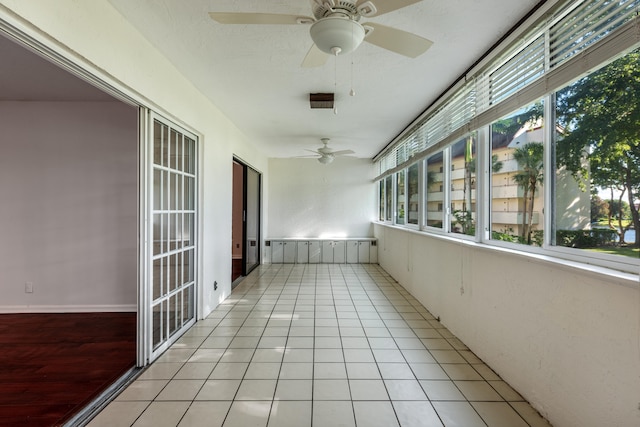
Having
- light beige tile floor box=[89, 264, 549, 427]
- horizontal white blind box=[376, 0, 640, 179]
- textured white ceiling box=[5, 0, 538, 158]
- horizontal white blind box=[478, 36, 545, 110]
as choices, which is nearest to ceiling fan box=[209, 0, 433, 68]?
textured white ceiling box=[5, 0, 538, 158]

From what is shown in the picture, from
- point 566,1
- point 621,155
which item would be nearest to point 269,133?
point 566,1

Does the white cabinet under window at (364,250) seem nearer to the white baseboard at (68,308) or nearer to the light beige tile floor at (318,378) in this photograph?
the light beige tile floor at (318,378)

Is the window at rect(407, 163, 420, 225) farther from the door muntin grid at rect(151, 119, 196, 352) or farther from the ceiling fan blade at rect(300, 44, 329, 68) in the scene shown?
the door muntin grid at rect(151, 119, 196, 352)

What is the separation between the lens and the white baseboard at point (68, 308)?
363cm

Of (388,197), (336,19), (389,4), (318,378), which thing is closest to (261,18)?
(336,19)

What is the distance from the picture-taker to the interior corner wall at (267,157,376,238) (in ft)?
25.8

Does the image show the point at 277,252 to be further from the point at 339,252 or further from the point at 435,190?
the point at 435,190

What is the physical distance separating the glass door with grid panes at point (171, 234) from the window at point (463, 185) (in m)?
2.98

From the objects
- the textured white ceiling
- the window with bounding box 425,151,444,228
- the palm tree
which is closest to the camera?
the textured white ceiling

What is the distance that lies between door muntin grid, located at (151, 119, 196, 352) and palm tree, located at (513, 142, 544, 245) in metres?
3.02

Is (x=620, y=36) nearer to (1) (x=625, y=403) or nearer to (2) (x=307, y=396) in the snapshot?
Result: (1) (x=625, y=403)

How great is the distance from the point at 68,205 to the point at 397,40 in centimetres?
424

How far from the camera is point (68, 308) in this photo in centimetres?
370

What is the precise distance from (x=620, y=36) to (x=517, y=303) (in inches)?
65.2
